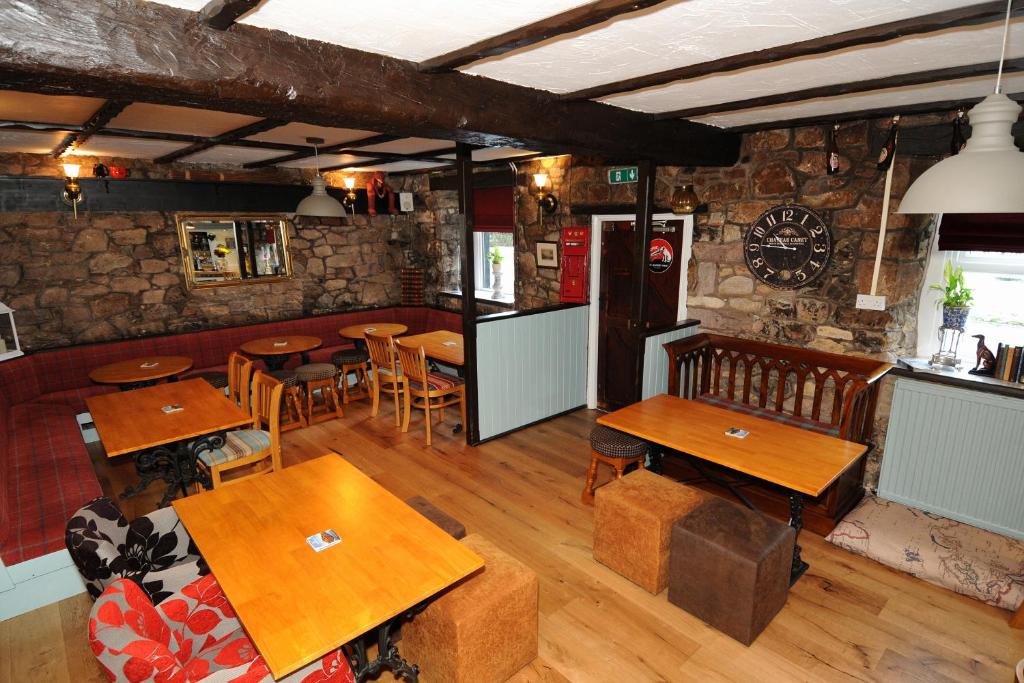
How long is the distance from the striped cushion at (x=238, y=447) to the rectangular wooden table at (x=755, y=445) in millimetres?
2222

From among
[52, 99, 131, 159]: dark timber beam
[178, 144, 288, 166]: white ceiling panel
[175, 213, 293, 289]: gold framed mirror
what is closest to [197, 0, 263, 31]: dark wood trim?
[52, 99, 131, 159]: dark timber beam

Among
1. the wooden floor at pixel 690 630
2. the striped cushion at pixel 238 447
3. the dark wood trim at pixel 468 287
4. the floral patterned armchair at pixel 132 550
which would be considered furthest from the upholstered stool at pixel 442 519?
the dark wood trim at pixel 468 287

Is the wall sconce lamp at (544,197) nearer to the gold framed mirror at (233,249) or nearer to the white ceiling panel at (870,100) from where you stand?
the white ceiling panel at (870,100)

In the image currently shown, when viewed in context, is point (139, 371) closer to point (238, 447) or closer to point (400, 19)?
point (238, 447)

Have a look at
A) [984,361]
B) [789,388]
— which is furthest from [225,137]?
[984,361]

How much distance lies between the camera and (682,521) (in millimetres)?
2477

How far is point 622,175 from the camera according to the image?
463 centimetres

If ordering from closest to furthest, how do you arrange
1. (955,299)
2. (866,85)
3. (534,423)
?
(866,85) < (955,299) < (534,423)

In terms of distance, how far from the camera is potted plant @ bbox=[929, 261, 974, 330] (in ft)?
10.6

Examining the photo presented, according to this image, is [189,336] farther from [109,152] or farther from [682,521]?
[682,521]

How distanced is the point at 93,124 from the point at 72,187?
79.5 inches

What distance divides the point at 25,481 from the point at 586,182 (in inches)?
185

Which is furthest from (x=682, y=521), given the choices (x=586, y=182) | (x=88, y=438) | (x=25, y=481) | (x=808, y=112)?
(x=88, y=438)

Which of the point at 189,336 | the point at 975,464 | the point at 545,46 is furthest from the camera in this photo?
the point at 189,336
